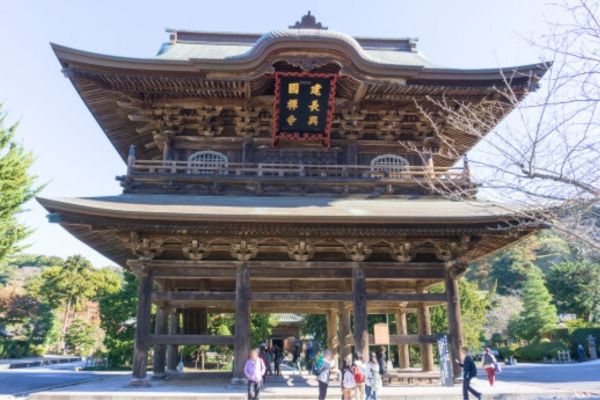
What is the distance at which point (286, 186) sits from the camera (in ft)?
42.5

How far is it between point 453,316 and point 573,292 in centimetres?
4180

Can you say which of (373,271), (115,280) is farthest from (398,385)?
(115,280)

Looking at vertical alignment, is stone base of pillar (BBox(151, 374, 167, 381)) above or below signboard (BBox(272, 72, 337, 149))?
below

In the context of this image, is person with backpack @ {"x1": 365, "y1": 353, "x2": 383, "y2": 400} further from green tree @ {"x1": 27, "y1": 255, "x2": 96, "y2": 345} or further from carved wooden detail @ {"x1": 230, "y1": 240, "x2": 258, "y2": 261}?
green tree @ {"x1": 27, "y1": 255, "x2": 96, "y2": 345}

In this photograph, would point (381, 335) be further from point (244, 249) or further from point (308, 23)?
point (308, 23)

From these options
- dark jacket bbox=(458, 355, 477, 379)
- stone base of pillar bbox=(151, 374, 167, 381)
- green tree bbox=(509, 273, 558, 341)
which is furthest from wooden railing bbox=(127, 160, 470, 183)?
green tree bbox=(509, 273, 558, 341)

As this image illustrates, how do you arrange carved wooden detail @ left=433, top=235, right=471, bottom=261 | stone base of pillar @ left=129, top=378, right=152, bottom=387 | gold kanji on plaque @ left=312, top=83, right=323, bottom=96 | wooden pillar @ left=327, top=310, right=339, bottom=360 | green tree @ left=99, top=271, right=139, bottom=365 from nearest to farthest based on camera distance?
stone base of pillar @ left=129, top=378, right=152, bottom=387 < carved wooden detail @ left=433, top=235, right=471, bottom=261 < gold kanji on plaque @ left=312, top=83, right=323, bottom=96 < wooden pillar @ left=327, top=310, right=339, bottom=360 < green tree @ left=99, top=271, right=139, bottom=365

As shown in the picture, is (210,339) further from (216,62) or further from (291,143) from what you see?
(216,62)

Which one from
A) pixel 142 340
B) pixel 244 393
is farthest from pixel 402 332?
pixel 142 340

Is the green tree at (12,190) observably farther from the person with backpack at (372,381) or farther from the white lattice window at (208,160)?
the person with backpack at (372,381)

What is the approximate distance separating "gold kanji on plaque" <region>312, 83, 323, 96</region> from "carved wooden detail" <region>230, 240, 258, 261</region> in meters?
4.66

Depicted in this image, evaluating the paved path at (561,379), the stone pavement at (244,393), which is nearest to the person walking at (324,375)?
the stone pavement at (244,393)

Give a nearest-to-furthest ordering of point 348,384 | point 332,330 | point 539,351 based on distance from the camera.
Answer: point 348,384 → point 332,330 → point 539,351

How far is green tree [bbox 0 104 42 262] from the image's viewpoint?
71.9 feet
